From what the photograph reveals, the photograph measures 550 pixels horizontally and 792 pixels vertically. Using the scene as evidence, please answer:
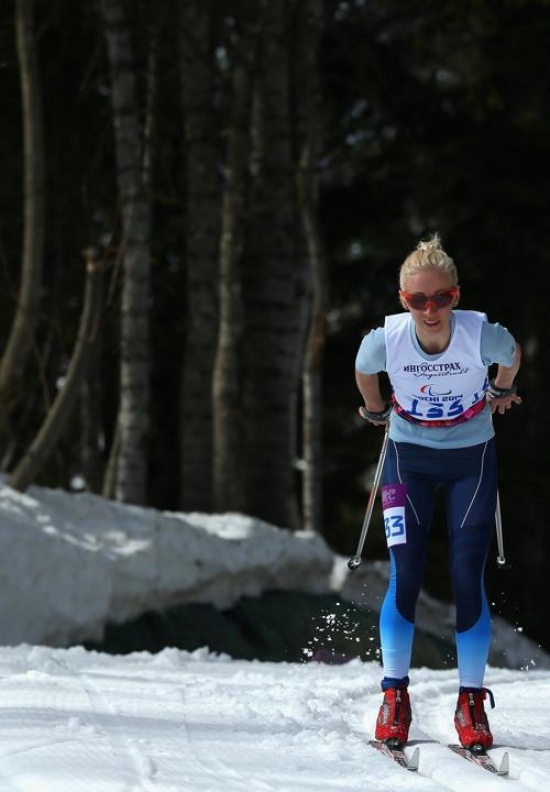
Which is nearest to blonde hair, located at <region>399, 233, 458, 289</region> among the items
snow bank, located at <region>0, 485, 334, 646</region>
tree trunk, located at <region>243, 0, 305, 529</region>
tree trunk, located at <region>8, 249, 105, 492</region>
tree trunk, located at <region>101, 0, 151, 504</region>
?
snow bank, located at <region>0, 485, 334, 646</region>

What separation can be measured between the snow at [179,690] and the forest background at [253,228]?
42.0 inches

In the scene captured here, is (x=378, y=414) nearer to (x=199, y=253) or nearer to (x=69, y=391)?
(x=69, y=391)

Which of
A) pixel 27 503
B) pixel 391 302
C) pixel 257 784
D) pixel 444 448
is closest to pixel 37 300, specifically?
pixel 27 503

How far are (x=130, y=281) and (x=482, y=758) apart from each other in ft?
25.9

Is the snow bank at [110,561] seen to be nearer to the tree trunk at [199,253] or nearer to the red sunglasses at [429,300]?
the tree trunk at [199,253]

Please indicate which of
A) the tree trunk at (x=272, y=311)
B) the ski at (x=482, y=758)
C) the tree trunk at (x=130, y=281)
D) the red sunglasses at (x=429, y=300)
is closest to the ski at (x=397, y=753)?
the ski at (x=482, y=758)

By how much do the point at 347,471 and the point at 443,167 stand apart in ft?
15.3

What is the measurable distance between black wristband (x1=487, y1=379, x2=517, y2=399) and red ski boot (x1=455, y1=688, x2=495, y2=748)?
41.2 inches

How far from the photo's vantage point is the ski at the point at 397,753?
463cm

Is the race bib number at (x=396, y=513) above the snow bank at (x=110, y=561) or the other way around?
above

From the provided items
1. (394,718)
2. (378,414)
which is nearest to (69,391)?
(378,414)

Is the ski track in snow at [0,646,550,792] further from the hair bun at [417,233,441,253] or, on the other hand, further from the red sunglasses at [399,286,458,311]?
the hair bun at [417,233,441,253]

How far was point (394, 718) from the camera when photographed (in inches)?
196

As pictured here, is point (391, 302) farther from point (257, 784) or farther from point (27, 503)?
point (257, 784)
